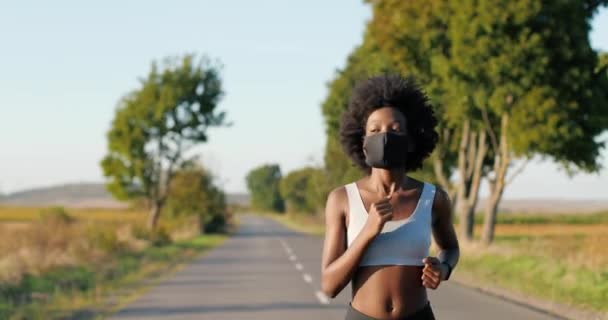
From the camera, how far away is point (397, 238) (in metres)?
3.50

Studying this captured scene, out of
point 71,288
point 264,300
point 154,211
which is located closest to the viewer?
point 264,300

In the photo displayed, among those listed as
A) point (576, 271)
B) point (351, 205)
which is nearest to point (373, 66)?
point (576, 271)

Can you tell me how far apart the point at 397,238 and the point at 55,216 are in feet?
120

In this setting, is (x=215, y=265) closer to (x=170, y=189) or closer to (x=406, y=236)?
(x=406, y=236)

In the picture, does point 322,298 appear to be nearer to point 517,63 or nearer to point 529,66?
point 517,63

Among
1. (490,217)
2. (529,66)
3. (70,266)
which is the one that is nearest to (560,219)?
(490,217)

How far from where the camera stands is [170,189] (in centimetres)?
5566

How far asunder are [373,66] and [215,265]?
9575 millimetres

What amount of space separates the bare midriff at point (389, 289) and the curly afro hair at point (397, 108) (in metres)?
0.47

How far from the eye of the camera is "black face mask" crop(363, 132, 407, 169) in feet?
11.2

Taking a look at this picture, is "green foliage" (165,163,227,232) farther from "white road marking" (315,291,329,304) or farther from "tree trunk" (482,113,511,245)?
"white road marking" (315,291,329,304)

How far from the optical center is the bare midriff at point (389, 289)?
3512mm

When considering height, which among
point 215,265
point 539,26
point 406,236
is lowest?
point 215,265

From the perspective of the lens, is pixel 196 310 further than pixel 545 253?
No
